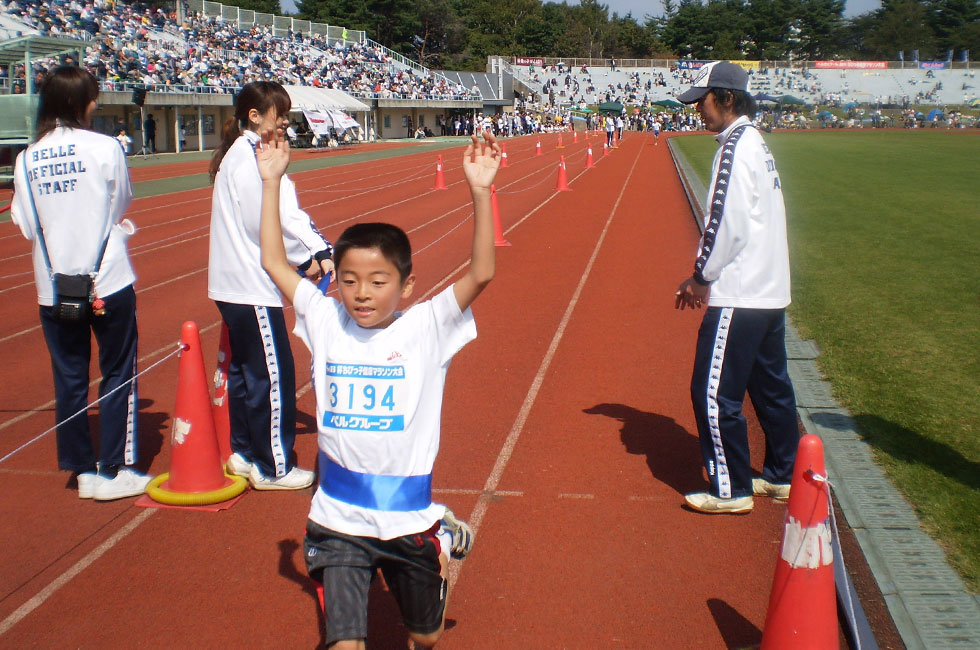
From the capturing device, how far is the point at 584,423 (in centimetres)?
615

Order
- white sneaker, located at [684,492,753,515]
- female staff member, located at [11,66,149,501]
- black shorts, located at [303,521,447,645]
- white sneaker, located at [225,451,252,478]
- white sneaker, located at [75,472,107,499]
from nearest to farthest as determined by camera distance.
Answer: black shorts, located at [303,521,447,645] < female staff member, located at [11,66,149,501] < white sneaker, located at [684,492,753,515] < white sneaker, located at [75,472,107,499] < white sneaker, located at [225,451,252,478]

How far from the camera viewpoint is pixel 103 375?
473 centimetres

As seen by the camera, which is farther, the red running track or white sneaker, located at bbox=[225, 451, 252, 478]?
white sneaker, located at bbox=[225, 451, 252, 478]

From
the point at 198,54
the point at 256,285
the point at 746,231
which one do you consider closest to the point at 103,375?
the point at 256,285

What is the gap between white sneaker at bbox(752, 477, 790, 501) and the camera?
4.84 m

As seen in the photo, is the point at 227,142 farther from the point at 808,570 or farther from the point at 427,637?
the point at 808,570

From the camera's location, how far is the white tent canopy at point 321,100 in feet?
145

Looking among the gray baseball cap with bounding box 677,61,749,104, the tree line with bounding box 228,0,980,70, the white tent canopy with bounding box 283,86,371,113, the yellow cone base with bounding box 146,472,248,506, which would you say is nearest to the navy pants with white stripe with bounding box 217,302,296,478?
the yellow cone base with bounding box 146,472,248,506

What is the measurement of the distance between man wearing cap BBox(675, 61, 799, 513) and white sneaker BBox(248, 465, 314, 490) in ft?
6.85

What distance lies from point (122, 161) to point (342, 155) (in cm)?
3776

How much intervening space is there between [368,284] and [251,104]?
213 cm

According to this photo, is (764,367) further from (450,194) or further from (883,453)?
(450,194)

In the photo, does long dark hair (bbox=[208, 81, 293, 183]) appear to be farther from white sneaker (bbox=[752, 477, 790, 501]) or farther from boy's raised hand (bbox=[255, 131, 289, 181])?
white sneaker (bbox=[752, 477, 790, 501])

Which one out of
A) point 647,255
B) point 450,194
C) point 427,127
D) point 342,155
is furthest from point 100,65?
point 427,127
